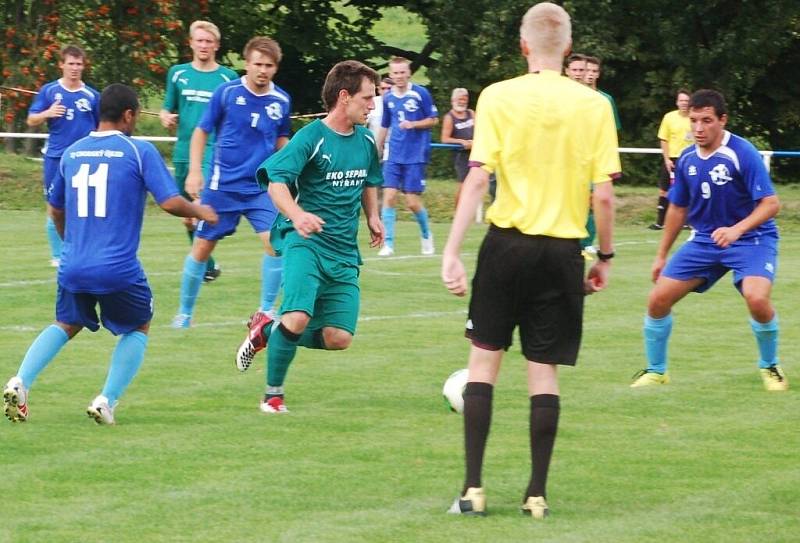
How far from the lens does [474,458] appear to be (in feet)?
19.0

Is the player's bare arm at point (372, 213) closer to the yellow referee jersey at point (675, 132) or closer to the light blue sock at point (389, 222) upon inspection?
the light blue sock at point (389, 222)

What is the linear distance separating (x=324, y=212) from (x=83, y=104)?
8.19m

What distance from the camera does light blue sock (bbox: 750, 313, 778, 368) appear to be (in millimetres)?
9180

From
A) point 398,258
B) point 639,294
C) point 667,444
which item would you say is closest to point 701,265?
point 667,444

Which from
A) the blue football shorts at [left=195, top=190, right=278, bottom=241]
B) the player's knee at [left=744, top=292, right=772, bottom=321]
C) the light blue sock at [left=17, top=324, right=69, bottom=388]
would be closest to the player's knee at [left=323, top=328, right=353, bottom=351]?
Result: the light blue sock at [left=17, top=324, right=69, bottom=388]

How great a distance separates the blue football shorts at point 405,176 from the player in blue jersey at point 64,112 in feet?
12.2

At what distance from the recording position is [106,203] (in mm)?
7391

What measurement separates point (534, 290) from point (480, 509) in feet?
2.83

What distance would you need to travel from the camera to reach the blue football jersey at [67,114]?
15.2 meters

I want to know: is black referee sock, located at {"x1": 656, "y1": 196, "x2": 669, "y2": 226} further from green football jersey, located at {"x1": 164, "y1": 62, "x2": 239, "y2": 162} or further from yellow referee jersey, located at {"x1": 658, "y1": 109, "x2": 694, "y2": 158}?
green football jersey, located at {"x1": 164, "y1": 62, "x2": 239, "y2": 162}

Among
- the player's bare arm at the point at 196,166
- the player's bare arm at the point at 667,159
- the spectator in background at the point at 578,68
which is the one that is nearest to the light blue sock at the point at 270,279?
the player's bare arm at the point at 196,166

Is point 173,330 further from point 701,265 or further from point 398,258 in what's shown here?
point 398,258

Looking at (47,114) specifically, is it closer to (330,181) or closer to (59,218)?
(59,218)

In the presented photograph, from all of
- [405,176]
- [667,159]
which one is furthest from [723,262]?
[667,159]
